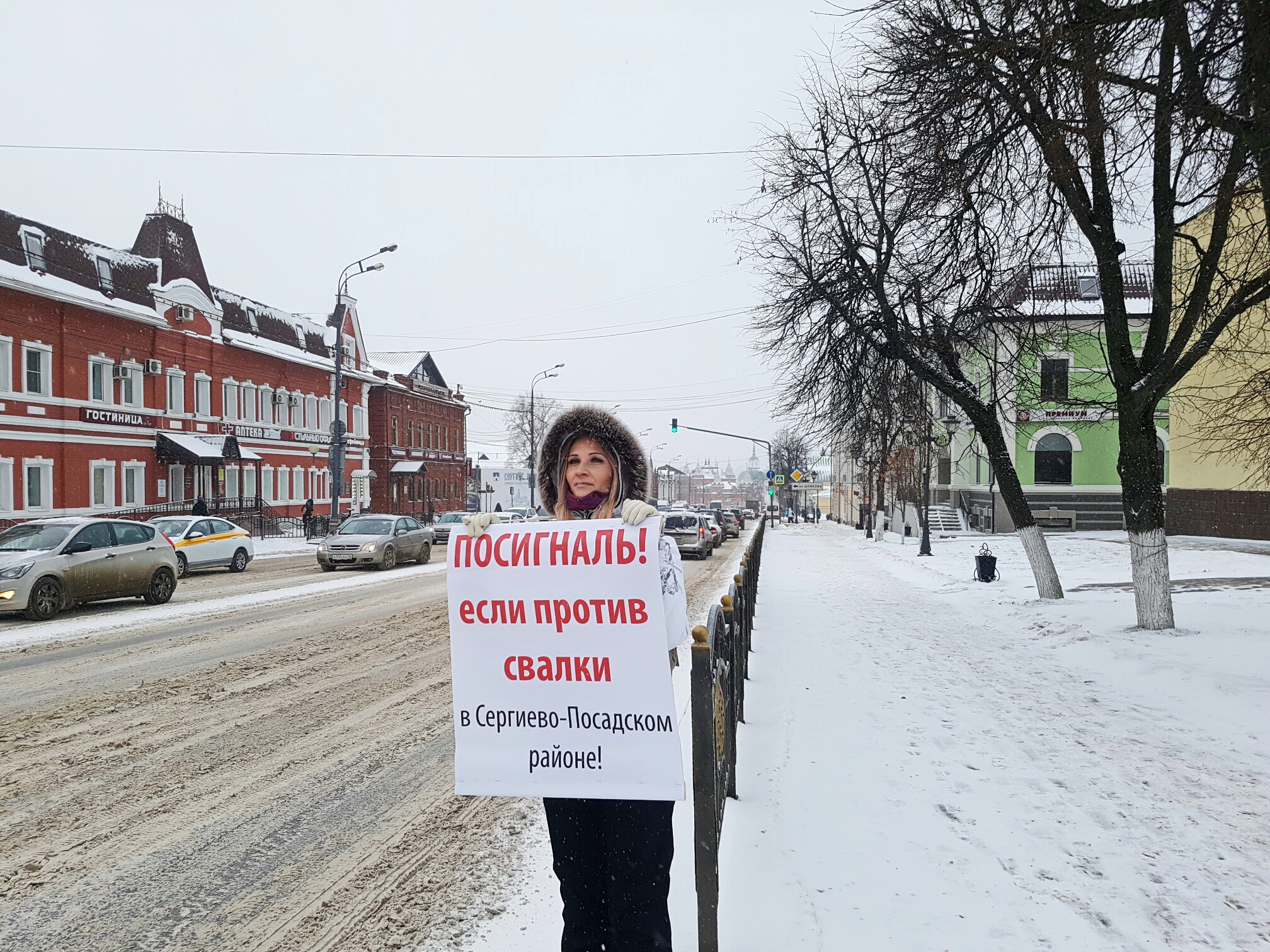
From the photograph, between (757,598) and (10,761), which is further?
(757,598)

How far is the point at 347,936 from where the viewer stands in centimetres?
345

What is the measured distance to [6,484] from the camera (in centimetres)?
2736

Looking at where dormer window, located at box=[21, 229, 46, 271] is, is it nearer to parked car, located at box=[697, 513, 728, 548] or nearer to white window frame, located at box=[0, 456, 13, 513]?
white window frame, located at box=[0, 456, 13, 513]

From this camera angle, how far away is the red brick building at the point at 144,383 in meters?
28.4

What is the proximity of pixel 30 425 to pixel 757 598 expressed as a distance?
26231 mm

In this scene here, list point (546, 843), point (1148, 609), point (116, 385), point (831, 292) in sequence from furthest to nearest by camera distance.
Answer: point (116, 385) < point (831, 292) < point (1148, 609) < point (546, 843)

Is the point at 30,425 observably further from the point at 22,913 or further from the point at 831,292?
the point at 22,913

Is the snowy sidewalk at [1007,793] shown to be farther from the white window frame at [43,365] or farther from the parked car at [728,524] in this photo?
the parked car at [728,524]

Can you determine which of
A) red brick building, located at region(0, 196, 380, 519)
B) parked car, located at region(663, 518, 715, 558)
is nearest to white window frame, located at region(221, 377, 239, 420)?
red brick building, located at region(0, 196, 380, 519)

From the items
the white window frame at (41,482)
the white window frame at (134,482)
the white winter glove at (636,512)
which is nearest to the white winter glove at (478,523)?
the white winter glove at (636,512)

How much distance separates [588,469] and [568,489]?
0.13 meters

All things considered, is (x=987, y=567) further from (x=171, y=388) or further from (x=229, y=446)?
(x=171, y=388)

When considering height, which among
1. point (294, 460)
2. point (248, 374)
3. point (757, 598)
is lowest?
point (757, 598)

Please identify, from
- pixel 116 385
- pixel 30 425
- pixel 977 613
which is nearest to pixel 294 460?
pixel 116 385
